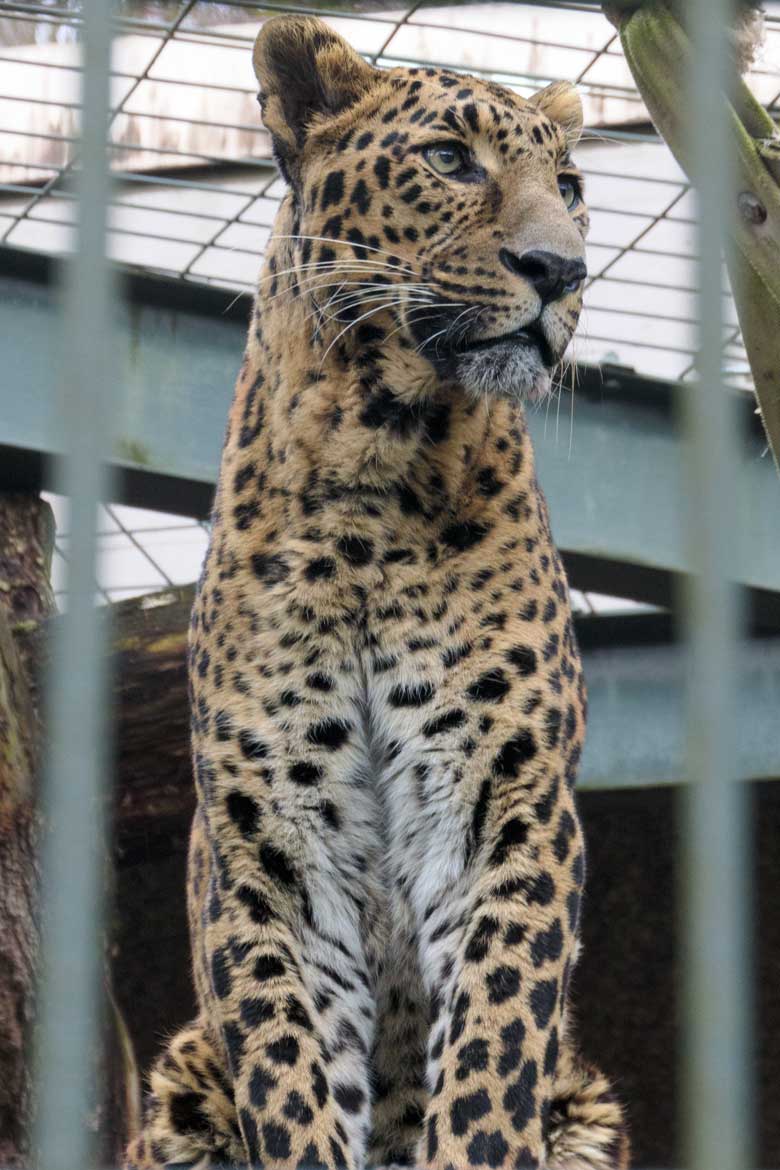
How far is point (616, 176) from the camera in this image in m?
5.77

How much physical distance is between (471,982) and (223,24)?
3.25 metres

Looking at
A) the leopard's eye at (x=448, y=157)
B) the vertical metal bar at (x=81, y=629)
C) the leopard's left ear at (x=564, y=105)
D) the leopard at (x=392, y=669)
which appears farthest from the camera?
the leopard's left ear at (x=564, y=105)

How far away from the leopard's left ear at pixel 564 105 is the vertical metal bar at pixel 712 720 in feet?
8.88

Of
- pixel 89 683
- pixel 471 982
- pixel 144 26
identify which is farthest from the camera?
pixel 144 26

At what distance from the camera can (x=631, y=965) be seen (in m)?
8.48

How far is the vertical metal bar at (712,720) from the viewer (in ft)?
5.77

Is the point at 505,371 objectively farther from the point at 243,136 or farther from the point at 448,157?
the point at 243,136

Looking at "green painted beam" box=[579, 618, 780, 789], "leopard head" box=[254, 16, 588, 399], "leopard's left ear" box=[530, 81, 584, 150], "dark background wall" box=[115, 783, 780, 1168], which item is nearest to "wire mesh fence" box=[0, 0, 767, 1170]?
"leopard head" box=[254, 16, 588, 399]

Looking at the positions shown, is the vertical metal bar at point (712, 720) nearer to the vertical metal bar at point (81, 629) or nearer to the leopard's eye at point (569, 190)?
the vertical metal bar at point (81, 629)

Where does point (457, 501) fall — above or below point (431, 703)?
above

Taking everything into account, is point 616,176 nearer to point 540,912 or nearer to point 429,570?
point 429,570

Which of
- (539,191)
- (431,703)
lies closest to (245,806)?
(431,703)

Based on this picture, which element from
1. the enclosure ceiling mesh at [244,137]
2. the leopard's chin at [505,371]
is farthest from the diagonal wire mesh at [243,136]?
the leopard's chin at [505,371]

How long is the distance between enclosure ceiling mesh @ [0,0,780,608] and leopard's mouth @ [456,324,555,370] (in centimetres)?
152
